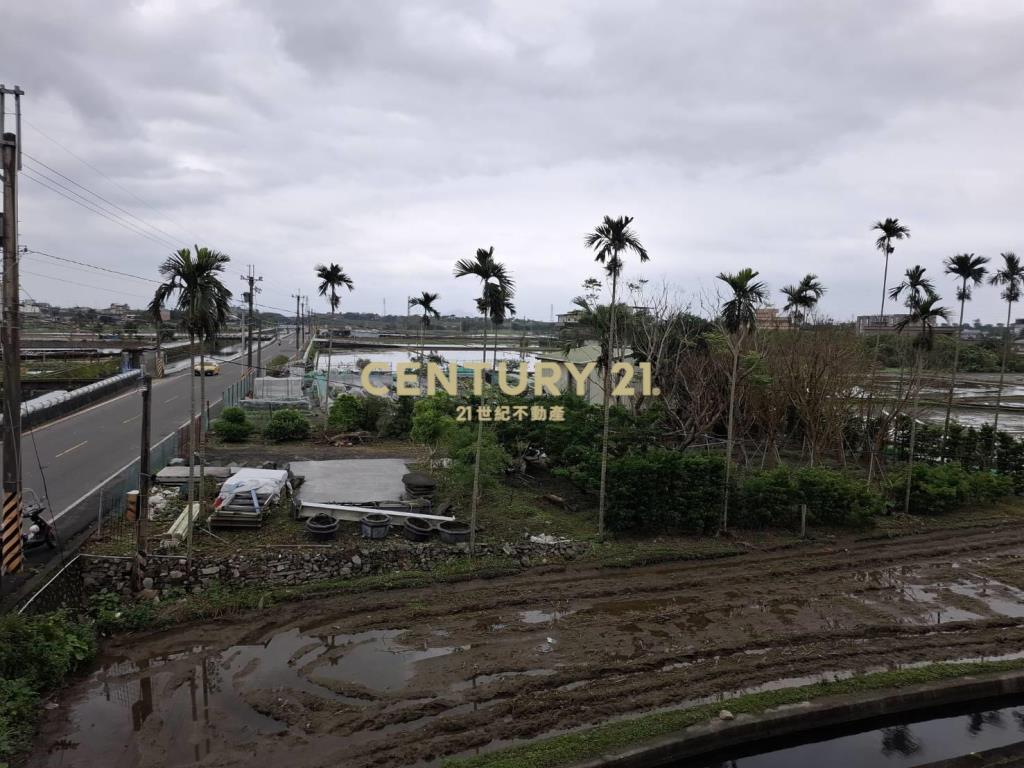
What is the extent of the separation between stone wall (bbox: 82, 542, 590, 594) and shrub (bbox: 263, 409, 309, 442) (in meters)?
13.3

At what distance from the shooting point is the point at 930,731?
1006 centimetres

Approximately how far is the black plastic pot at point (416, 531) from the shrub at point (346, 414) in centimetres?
1330

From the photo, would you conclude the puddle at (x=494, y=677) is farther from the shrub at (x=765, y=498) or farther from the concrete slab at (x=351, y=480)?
the shrub at (x=765, y=498)

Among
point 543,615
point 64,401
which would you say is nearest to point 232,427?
point 64,401

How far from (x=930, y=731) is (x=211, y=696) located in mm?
11481

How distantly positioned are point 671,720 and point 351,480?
1290 cm

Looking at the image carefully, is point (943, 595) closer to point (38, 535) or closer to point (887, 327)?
point (38, 535)

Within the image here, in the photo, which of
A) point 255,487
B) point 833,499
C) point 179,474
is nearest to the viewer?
point 255,487

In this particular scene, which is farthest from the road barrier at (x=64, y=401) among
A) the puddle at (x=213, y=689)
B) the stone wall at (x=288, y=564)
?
the puddle at (x=213, y=689)

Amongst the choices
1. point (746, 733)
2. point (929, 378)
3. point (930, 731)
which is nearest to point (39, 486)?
point (746, 733)

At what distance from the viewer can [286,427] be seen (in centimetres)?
2672

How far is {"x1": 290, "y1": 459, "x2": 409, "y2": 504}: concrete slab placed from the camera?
1759 cm

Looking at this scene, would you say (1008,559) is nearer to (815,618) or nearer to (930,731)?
(815,618)

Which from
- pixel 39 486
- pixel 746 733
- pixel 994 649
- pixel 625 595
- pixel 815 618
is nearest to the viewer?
pixel 746 733
